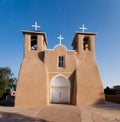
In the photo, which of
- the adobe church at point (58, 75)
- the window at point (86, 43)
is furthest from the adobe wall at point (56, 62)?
the window at point (86, 43)

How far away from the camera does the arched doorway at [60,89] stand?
18719 mm

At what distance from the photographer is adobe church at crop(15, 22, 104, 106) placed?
17188 mm

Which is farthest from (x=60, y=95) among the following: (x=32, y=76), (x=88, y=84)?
(x=32, y=76)

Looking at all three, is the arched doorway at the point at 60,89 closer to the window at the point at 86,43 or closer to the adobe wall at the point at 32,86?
the adobe wall at the point at 32,86

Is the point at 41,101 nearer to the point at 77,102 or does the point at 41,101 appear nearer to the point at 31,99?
the point at 31,99

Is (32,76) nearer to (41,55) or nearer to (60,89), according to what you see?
(41,55)

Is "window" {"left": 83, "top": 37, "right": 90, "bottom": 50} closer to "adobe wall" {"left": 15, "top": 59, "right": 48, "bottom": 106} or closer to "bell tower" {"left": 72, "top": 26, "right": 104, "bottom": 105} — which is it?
"bell tower" {"left": 72, "top": 26, "right": 104, "bottom": 105}

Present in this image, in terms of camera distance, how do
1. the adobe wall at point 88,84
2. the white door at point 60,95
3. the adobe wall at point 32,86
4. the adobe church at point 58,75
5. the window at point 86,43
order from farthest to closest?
the window at point 86,43
the white door at point 60,95
the adobe wall at point 88,84
the adobe church at point 58,75
the adobe wall at point 32,86

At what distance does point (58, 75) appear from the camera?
1869cm

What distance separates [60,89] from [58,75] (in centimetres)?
181

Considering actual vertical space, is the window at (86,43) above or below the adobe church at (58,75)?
above

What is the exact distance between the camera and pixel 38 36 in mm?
19438

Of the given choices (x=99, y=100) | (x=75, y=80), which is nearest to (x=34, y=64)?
(x=75, y=80)

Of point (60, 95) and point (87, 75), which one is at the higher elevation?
point (87, 75)
